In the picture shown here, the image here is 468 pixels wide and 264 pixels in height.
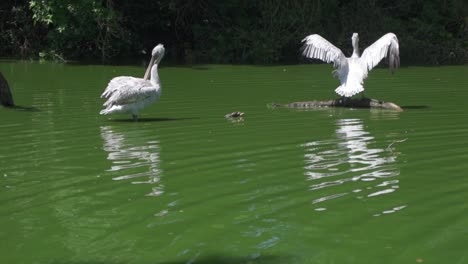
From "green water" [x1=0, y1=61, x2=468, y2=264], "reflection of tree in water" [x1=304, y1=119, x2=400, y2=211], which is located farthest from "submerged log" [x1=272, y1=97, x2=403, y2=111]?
"reflection of tree in water" [x1=304, y1=119, x2=400, y2=211]

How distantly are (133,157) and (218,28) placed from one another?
20232 millimetres

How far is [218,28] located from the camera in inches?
1086

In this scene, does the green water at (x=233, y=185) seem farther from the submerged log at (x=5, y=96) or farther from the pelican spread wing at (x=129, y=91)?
the submerged log at (x=5, y=96)

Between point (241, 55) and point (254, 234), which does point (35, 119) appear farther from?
point (241, 55)

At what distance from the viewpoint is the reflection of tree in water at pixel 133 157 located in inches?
265

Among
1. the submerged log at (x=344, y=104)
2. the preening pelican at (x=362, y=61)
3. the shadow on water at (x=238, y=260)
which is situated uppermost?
the preening pelican at (x=362, y=61)

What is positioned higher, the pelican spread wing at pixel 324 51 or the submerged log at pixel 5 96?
the pelican spread wing at pixel 324 51

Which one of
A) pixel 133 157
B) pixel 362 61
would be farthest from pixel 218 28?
pixel 133 157

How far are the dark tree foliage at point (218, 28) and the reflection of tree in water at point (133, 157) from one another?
50.7 feet

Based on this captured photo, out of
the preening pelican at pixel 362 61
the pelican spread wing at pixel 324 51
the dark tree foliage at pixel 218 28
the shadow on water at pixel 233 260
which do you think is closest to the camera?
the shadow on water at pixel 233 260

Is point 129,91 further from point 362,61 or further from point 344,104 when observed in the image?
point 362,61

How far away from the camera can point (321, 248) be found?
4648 millimetres

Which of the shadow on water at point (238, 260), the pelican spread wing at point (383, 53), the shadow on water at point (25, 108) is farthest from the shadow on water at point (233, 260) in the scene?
the pelican spread wing at point (383, 53)

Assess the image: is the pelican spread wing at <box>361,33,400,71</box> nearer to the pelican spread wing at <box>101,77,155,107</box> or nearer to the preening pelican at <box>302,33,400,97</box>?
the preening pelican at <box>302,33,400,97</box>
